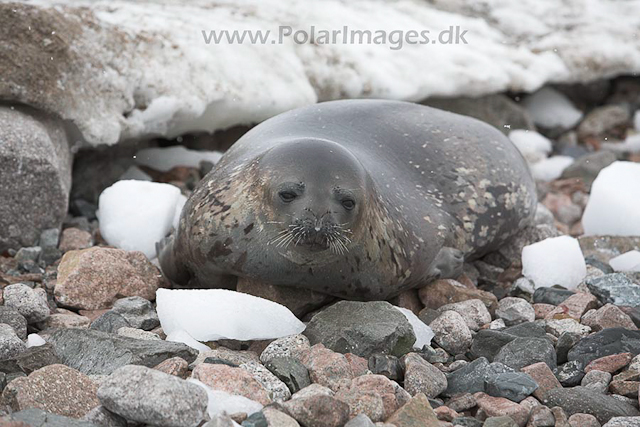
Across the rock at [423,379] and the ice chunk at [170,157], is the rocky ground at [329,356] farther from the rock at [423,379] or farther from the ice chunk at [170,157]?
the ice chunk at [170,157]

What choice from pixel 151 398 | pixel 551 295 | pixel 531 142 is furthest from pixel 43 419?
pixel 531 142

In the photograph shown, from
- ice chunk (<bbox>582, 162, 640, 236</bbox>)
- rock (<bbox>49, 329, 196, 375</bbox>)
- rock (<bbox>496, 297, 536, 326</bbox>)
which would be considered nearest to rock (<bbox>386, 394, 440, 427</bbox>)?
rock (<bbox>49, 329, 196, 375</bbox>)

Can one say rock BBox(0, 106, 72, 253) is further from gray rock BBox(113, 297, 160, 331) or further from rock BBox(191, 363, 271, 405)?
rock BBox(191, 363, 271, 405)

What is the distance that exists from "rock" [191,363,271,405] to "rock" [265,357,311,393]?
15cm

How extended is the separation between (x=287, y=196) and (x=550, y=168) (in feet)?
12.7

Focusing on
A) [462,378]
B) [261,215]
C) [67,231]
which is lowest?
[67,231]

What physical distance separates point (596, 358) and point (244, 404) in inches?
55.5

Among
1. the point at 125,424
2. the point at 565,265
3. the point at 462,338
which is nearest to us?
the point at 125,424

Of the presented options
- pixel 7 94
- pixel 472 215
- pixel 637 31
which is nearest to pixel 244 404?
pixel 472 215

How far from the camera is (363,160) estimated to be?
13.6ft

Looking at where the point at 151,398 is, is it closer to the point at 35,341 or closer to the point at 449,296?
the point at 35,341

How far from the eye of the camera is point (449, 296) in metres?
4.11

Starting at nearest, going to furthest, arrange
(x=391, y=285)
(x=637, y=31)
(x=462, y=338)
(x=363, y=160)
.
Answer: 1. (x=462, y=338)
2. (x=391, y=285)
3. (x=363, y=160)
4. (x=637, y=31)

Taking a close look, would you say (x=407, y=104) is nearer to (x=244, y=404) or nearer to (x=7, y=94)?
(x=7, y=94)
